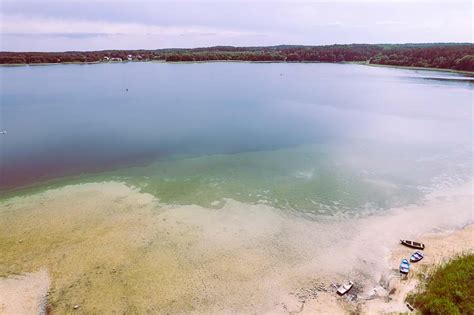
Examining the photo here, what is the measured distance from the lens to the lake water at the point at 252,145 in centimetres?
2170

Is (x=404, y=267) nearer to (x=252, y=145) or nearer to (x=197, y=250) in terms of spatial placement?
(x=197, y=250)

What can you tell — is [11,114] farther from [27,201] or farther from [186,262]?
[186,262]

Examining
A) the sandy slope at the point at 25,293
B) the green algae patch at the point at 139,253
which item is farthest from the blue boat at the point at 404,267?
the sandy slope at the point at 25,293

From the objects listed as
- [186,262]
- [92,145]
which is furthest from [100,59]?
[186,262]

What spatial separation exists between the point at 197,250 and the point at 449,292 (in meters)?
10.5

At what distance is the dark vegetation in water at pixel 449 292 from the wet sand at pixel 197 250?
1635 mm

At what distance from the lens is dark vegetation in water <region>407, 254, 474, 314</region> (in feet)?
34.7

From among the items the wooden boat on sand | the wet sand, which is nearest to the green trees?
the wet sand

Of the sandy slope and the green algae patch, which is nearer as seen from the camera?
the sandy slope

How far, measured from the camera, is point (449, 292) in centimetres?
1117

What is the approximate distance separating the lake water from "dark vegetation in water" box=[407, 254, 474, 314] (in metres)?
6.57

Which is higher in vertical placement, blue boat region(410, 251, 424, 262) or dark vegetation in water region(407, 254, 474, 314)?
dark vegetation in water region(407, 254, 474, 314)

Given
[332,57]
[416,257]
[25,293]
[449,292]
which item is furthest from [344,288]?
[332,57]

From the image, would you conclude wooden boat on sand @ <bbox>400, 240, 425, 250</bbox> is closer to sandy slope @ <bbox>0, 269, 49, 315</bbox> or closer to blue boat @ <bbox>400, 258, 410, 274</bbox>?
blue boat @ <bbox>400, 258, 410, 274</bbox>
